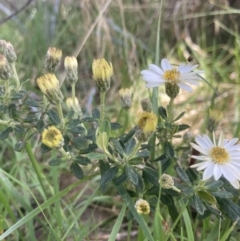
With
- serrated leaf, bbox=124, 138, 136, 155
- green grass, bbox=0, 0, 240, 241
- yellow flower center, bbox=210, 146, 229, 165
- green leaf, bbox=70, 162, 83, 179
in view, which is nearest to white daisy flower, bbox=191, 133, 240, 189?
yellow flower center, bbox=210, 146, 229, 165

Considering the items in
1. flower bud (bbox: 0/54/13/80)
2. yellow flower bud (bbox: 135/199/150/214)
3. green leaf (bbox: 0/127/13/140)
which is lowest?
yellow flower bud (bbox: 135/199/150/214)

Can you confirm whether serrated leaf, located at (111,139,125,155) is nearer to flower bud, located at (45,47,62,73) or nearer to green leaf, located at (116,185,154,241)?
green leaf, located at (116,185,154,241)

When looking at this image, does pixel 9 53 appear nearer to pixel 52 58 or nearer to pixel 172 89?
pixel 52 58

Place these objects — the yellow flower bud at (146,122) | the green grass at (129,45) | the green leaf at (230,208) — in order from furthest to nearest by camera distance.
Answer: the green grass at (129,45) < the green leaf at (230,208) < the yellow flower bud at (146,122)

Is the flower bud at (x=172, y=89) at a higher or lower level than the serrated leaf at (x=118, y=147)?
higher

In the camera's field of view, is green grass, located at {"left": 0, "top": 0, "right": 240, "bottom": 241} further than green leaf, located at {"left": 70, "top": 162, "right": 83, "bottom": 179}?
Yes

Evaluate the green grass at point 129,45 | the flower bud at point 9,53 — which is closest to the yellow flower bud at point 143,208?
the flower bud at point 9,53

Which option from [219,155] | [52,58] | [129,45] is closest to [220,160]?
[219,155]

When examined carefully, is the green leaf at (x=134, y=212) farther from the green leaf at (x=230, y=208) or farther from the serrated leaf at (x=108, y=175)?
the green leaf at (x=230, y=208)
